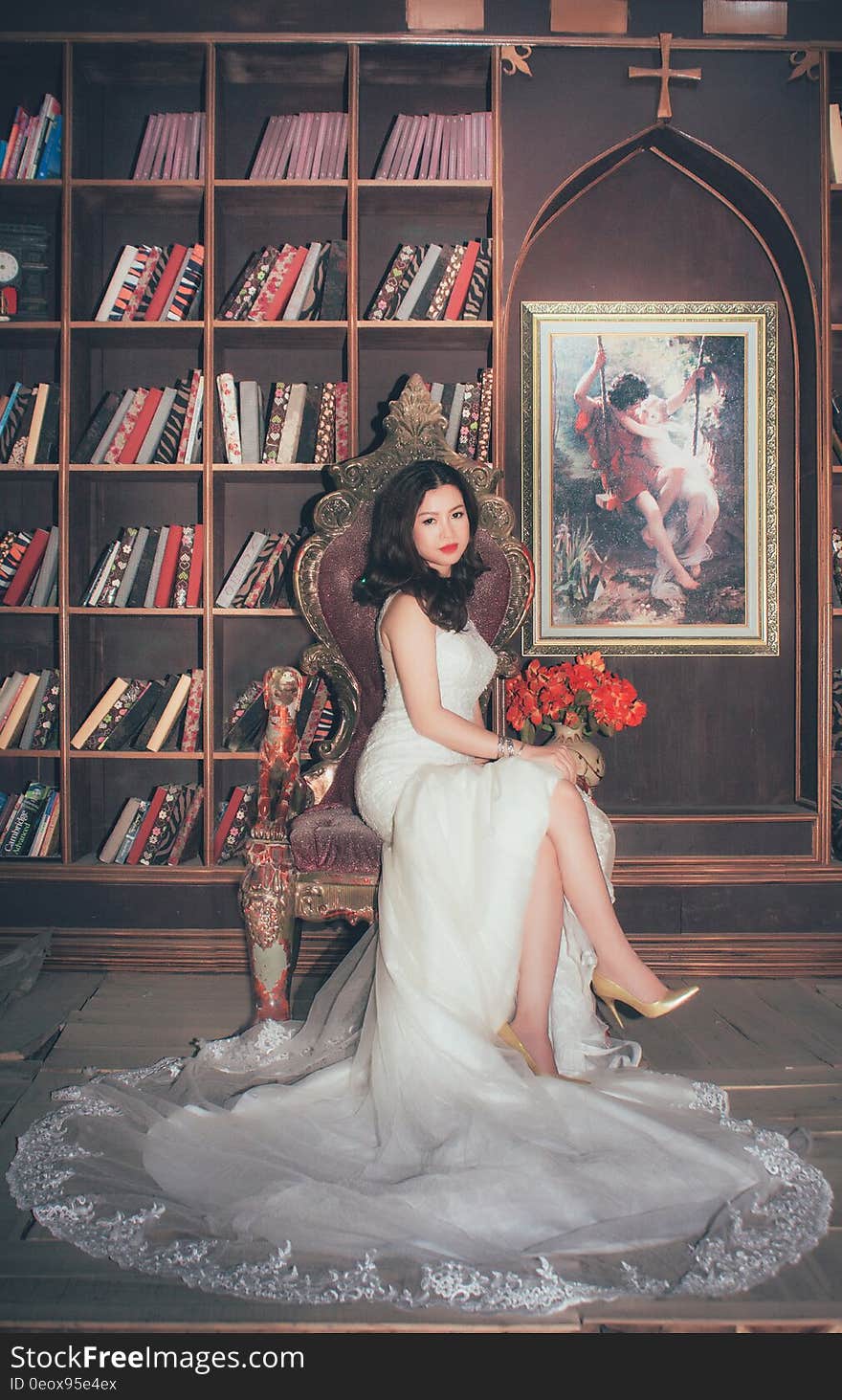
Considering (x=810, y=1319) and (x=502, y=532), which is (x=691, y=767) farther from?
(x=810, y=1319)

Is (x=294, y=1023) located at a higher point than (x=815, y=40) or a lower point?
lower

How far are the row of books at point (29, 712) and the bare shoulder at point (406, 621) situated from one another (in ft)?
4.47

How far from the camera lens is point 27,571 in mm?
3203

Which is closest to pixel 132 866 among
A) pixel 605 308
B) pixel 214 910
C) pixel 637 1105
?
pixel 214 910

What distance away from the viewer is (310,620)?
2.79 m

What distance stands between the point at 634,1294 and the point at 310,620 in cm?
181

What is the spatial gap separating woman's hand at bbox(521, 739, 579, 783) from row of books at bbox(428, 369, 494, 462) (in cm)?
127

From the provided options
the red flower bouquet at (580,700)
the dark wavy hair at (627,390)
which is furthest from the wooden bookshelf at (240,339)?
the red flower bouquet at (580,700)

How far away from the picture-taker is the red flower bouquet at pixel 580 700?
2777 mm

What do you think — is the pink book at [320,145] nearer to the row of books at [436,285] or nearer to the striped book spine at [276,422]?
the row of books at [436,285]

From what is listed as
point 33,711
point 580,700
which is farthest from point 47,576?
point 580,700

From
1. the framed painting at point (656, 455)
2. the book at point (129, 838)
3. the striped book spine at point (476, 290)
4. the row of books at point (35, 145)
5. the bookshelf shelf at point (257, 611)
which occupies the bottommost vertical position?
the book at point (129, 838)

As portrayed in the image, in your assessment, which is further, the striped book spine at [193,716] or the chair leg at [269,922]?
the striped book spine at [193,716]

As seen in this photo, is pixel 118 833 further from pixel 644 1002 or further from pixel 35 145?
pixel 35 145
